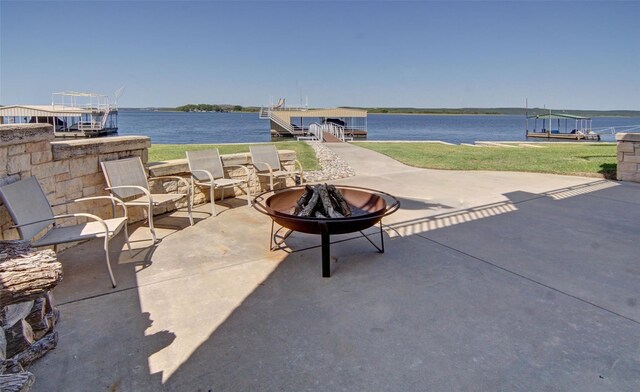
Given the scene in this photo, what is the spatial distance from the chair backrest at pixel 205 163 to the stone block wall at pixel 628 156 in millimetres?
6776

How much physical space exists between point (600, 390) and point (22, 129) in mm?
4148

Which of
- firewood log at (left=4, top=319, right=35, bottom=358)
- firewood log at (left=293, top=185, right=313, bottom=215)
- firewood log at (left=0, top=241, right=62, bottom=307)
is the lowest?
firewood log at (left=4, top=319, right=35, bottom=358)

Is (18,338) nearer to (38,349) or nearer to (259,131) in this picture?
(38,349)

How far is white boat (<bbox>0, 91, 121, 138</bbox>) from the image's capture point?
997 inches

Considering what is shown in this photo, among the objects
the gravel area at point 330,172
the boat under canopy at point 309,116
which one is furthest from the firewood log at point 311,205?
the boat under canopy at point 309,116

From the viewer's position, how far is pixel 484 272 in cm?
302

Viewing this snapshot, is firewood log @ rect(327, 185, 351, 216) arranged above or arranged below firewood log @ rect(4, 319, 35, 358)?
above

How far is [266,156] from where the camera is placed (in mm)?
6023

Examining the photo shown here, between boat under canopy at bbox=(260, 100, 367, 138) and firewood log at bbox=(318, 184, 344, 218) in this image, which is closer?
firewood log at bbox=(318, 184, 344, 218)

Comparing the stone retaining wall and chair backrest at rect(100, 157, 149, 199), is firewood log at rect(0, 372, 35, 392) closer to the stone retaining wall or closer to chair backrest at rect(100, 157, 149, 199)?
the stone retaining wall

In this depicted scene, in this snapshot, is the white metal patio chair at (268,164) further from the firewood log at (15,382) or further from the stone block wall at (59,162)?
the firewood log at (15,382)

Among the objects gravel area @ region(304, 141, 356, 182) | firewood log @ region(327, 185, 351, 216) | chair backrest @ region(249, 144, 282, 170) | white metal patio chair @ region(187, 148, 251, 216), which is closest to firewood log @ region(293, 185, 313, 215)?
firewood log @ region(327, 185, 351, 216)

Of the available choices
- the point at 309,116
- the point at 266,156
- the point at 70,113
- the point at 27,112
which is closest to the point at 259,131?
the point at 309,116

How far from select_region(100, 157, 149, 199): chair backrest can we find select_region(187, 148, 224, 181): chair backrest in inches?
29.6
